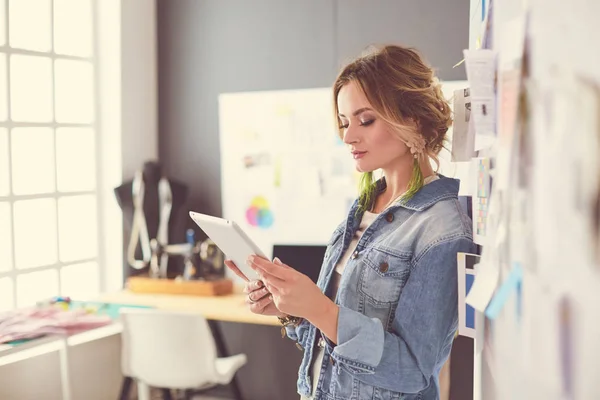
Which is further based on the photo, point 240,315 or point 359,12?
point 359,12

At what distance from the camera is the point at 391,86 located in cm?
129

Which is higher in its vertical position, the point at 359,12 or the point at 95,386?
the point at 359,12

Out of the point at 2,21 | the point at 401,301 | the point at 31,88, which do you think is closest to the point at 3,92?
the point at 31,88

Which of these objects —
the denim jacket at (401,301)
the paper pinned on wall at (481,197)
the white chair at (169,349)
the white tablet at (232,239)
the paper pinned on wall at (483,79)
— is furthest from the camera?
the white chair at (169,349)

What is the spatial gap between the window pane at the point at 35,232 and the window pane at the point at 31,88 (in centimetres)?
42

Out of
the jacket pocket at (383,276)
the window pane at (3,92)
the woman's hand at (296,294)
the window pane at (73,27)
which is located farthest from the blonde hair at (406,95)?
the window pane at (73,27)

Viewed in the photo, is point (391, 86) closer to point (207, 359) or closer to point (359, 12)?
point (207, 359)

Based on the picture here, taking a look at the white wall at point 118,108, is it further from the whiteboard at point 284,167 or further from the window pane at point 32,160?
the whiteboard at point 284,167

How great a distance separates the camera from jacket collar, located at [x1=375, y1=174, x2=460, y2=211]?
4.07ft

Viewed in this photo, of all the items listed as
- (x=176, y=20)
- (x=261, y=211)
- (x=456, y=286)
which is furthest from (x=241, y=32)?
(x=456, y=286)

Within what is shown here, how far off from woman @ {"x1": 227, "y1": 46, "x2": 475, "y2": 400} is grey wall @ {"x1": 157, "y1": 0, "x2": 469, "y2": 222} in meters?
1.81

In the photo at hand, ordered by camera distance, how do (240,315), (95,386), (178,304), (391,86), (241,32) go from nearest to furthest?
1. (391,86)
2. (240,315)
3. (178,304)
4. (95,386)
5. (241,32)

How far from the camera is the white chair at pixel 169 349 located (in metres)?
2.66

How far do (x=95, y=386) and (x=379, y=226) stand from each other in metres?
2.52
